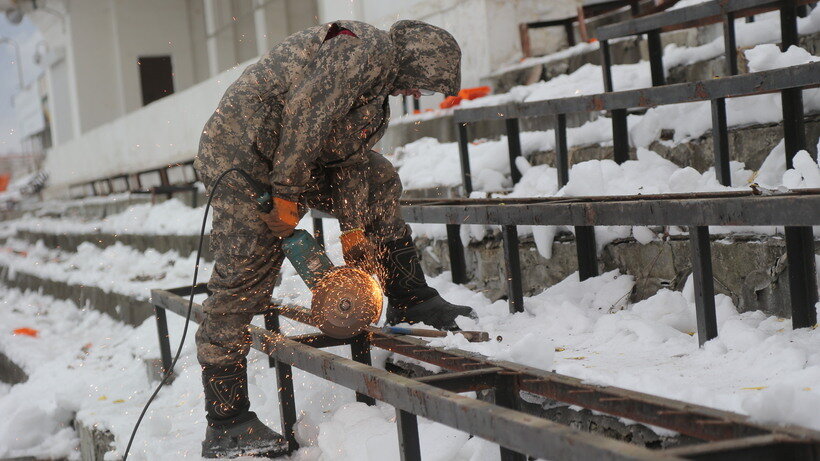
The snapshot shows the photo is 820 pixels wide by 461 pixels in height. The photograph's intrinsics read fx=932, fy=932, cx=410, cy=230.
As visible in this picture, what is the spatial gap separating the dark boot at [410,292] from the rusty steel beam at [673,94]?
5.11ft

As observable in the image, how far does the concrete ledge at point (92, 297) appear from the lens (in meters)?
8.65

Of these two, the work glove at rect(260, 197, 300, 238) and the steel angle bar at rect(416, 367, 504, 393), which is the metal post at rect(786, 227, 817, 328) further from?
the work glove at rect(260, 197, 300, 238)

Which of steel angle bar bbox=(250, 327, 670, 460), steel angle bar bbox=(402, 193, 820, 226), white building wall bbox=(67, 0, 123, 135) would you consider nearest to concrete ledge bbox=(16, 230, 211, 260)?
steel angle bar bbox=(402, 193, 820, 226)

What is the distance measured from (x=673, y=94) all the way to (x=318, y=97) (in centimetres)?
217

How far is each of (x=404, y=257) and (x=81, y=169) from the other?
22521 millimetres

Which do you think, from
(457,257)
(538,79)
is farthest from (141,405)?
(538,79)

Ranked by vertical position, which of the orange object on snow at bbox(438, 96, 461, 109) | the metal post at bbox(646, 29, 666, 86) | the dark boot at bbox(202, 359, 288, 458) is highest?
the orange object on snow at bbox(438, 96, 461, 109)

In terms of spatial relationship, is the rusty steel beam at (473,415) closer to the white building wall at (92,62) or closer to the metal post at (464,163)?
the metal post at (464,163)

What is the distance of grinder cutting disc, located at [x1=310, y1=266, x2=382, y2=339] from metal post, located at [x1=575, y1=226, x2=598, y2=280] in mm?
1296

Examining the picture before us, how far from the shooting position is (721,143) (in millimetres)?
4836

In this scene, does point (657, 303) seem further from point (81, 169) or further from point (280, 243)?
point (81, 169)

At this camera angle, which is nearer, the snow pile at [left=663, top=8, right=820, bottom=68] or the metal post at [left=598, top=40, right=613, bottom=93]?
the snow pile at [left=663, top=8, right=820, bottom=68]

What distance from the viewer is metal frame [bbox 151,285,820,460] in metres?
2.20

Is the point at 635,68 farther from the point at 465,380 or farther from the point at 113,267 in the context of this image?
the point at 113,267
